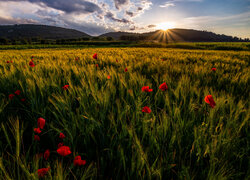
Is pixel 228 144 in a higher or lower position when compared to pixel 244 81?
lower

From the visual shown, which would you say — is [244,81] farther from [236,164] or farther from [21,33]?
[21,33]

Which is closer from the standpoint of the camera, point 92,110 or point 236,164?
point 236,164

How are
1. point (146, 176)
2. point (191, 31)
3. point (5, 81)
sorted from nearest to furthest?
point (146, 176)
point (5, 81)
point (191, 31)

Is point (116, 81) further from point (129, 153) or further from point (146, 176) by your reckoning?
point (146, 176)

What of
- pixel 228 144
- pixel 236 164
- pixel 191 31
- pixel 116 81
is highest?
pixel 191 31

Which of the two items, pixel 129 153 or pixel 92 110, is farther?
pixel 92 110

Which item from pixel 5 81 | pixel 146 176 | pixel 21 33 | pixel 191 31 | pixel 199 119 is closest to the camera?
pixel 146 176

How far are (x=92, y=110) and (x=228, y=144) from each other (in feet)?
2.55

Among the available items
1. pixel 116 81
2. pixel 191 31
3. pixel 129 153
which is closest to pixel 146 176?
pixel 129 153

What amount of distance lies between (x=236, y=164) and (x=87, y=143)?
0.78 metres

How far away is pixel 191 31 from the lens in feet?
538

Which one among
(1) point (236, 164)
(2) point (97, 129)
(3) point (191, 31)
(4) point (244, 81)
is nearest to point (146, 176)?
(2) point (97, 129)

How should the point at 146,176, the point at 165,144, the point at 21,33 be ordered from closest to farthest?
1. the point at 146,176
2. the point at 165,144
3. the point at 21,33

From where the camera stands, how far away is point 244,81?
1601mm
